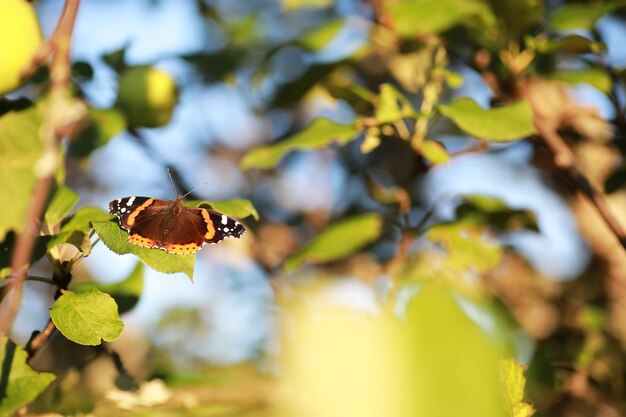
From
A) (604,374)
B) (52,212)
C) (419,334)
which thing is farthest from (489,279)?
(419,334)

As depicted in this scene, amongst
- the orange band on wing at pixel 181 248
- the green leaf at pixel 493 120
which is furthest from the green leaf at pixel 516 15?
the orange band on wing at pixel 181 248

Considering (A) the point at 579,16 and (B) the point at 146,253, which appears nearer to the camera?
(B) the point at 146,253

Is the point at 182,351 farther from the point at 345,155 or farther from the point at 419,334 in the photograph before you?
the point at 419,334

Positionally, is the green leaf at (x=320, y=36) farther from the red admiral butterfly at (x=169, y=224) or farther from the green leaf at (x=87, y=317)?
the green leaf at (x=87, y=317)

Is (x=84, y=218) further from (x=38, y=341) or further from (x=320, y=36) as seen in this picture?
(x=320, y=36)

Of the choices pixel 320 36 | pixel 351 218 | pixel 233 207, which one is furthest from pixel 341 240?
pixel 233 207

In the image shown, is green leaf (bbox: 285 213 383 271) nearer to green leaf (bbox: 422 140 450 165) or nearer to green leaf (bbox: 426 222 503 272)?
green leaf (bbox: 426 222 503 272)
